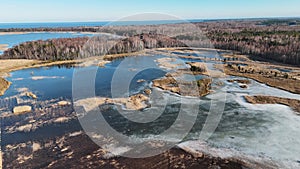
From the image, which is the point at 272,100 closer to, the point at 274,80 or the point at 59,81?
the point at 274,80

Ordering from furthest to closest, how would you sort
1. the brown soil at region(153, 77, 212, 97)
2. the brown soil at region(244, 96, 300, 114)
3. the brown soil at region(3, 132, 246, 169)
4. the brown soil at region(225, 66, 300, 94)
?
1. the brown soil at region(225, 66, 300, 94)
2. the brown soil at region(153, 77, 212, 97)
3. the brown soil at region(244, 96, 300, 114)
4. the brown soil at region(3, 132, 246, 169)

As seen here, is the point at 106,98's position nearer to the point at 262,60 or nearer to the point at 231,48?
the point at 262,60

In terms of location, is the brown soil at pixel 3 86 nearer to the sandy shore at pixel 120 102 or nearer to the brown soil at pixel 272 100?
the sandy shore at pixel 120 102

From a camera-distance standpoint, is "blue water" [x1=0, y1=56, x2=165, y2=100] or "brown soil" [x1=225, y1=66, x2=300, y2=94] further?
"brown soil" [x1=225, y1=66, x2=300, y2=94]

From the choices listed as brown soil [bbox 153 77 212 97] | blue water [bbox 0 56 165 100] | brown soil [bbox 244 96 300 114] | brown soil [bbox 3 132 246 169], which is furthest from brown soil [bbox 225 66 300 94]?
brown soil [bbox 3 132 246 169]

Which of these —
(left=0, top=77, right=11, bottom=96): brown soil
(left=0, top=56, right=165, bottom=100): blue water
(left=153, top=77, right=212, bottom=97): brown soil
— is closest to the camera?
(left=153, top=77, right=212, bottom=97): brown soil

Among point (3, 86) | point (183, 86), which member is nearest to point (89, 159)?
point (183, 86)

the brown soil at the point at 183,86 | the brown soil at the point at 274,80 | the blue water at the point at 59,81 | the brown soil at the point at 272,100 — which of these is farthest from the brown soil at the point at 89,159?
the brown soil at the point at 274,80

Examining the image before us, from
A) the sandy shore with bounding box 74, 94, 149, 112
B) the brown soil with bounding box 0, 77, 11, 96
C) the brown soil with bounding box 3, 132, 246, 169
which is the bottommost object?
the brown soil with bounding box 3, 132, 246, 169

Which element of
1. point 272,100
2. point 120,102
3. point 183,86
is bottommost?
point 120,102

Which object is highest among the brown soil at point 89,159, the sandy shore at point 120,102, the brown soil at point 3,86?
the brown soil at point 3,86

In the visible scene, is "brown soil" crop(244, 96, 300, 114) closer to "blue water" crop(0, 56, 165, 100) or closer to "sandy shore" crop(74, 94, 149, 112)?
"sandy shore" crop(74, 94, 149, 112)
